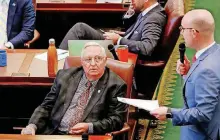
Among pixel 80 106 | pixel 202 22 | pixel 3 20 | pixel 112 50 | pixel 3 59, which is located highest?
pixel 202 22

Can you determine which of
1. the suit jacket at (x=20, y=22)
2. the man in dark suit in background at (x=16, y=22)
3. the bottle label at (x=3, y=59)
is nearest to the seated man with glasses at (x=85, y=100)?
the bottle label at (x=3, y=59)

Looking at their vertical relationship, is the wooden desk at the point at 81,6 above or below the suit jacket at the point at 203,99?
above

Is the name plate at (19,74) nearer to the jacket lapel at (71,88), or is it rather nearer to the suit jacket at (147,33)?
the jacket lapel at (71,88)

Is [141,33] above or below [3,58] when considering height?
above

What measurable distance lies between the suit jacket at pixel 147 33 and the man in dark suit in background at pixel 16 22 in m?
1.14

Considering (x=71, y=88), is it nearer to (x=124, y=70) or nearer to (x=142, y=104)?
(x=124, y=70)

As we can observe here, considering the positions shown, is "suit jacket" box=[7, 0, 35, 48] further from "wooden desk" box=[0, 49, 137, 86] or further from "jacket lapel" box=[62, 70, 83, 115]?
"jacket lapel" box=[62, 70, 83, 115]

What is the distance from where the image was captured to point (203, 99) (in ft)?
10.3

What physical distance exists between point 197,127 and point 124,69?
32.5 inches

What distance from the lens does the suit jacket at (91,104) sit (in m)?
3.67

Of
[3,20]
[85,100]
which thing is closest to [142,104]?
[85,100]

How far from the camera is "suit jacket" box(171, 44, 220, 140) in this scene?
3137 millimetres

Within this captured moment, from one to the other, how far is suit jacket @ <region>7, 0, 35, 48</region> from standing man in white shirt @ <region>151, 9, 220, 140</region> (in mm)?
2466

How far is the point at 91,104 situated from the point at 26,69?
82 centimetres
